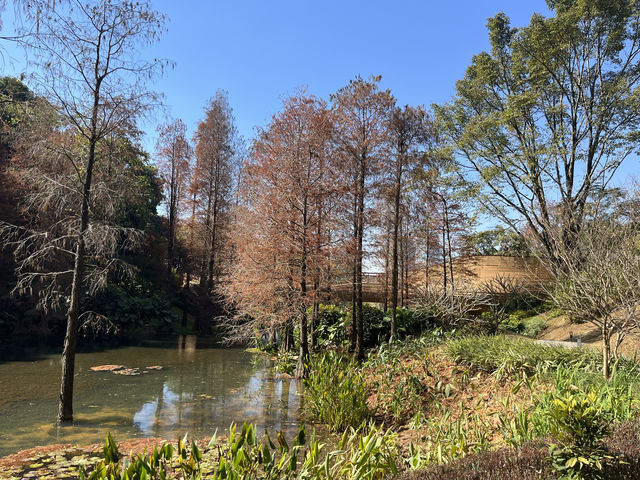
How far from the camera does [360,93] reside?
11797 millimetres

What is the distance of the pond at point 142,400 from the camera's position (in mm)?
6727

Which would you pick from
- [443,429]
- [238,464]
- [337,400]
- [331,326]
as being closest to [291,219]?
[337,400]

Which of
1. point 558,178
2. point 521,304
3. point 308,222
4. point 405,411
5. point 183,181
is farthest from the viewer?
point 183,181

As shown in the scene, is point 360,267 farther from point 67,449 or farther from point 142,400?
point 67,449

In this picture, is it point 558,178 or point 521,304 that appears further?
point 521,304

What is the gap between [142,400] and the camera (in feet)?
28.7

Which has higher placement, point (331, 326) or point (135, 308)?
point (135, 308)

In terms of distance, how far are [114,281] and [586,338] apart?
68.9 ft

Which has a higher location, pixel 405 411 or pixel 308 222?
pixel 308 222

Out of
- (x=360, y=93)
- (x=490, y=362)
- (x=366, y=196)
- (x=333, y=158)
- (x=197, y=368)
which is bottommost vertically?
(x=197, y=368)

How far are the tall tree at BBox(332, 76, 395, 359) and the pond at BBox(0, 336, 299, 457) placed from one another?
3693mm

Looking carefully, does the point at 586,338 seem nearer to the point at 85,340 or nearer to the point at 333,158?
the point at 333,158

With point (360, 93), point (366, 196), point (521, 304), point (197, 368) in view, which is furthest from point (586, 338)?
point (197, 368)

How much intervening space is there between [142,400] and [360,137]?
8593 mm
